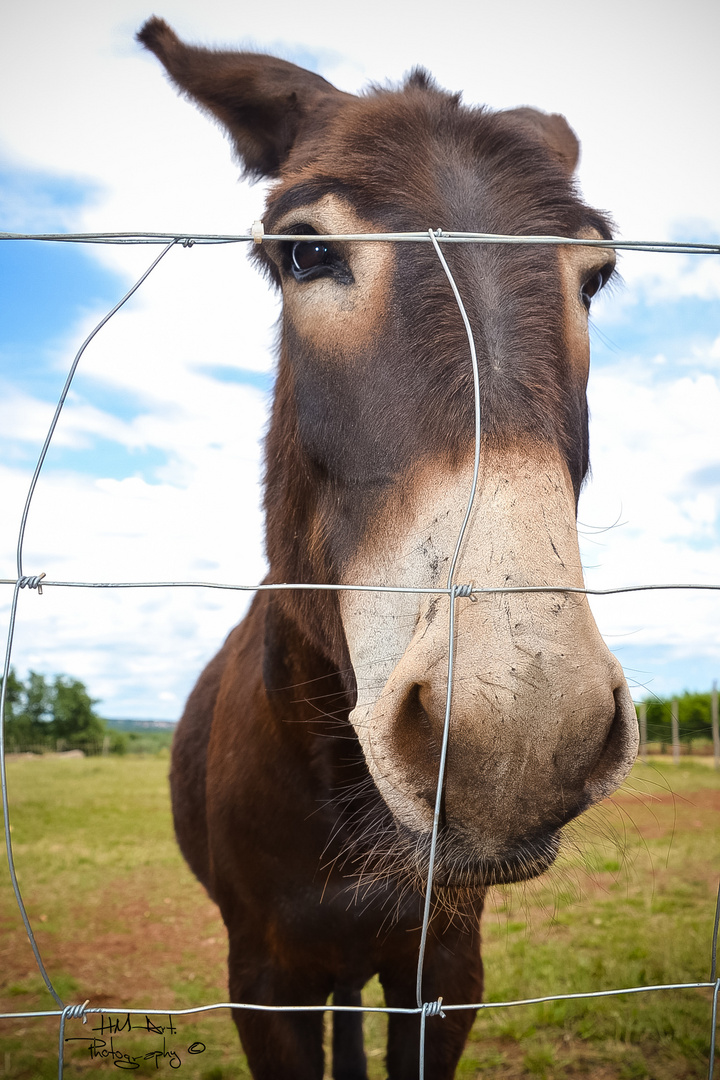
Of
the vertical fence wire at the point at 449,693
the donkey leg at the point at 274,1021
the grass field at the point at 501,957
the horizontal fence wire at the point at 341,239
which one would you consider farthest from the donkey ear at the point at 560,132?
the donkey leg at the point at 274,1021

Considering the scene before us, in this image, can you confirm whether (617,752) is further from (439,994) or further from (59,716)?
(59,716)

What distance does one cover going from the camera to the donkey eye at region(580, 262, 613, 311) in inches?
77.2

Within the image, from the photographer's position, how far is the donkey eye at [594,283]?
1.96 m

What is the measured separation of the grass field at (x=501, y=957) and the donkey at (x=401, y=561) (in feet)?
0.94

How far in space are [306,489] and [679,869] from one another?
8.20 metres

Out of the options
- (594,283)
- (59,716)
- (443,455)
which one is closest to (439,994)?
(443,455)

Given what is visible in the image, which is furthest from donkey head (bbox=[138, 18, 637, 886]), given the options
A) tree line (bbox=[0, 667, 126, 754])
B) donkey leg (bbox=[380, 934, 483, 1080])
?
tree line (bbox=[0, 667, 126, 754])

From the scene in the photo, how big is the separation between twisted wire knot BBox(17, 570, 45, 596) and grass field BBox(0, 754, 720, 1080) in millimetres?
1141

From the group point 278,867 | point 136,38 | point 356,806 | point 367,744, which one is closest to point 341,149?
point 136,38

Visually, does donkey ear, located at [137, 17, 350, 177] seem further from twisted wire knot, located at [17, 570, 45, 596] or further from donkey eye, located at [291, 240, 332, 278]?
twisted wire knot, located at [17, 570, 45, 596]

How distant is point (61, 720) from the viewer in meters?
33.9

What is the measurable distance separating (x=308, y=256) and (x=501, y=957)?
215 inches

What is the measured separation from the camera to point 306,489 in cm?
194

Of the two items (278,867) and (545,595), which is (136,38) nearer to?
(545,595)
